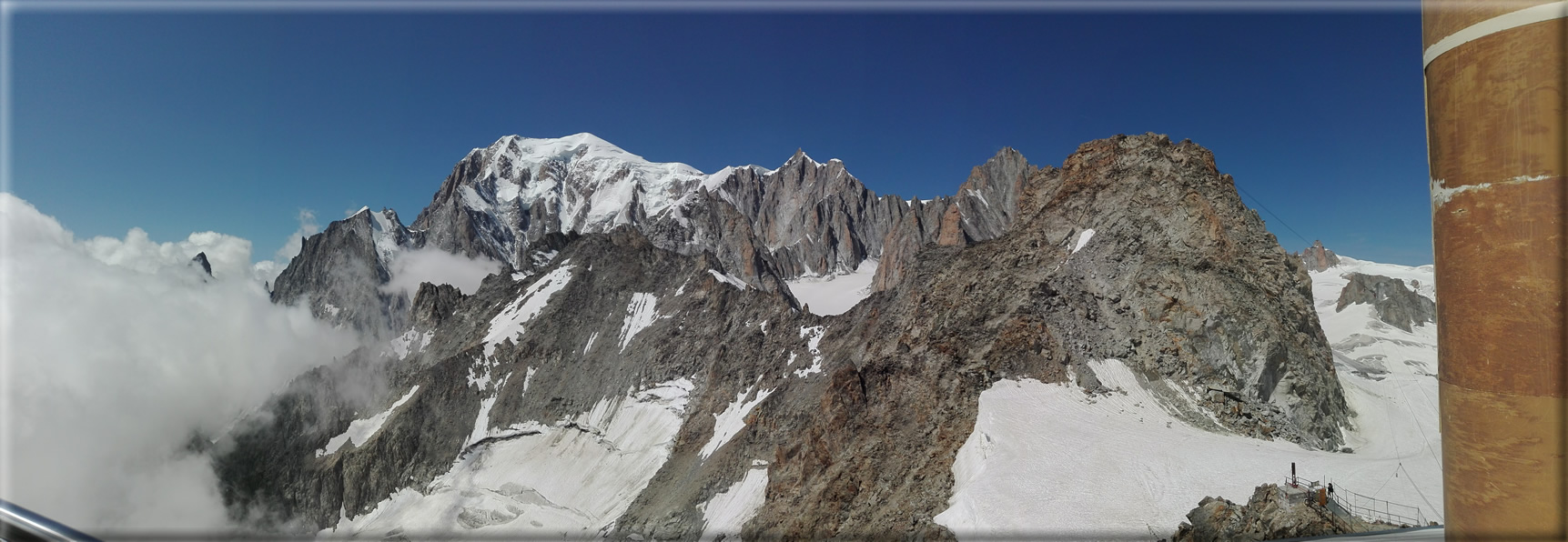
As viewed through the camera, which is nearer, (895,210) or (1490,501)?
(1490,501)

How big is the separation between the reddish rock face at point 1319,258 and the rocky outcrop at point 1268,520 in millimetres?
134202

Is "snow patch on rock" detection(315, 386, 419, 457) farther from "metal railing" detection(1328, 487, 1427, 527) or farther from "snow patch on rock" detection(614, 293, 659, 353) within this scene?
"metal railing" detection(1328, 487, 1427, 527)

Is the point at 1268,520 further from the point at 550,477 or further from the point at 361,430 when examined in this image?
the point at 361,430

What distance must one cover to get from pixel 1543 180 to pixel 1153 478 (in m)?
15.8

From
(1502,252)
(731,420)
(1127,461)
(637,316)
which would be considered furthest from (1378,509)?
(637,316)

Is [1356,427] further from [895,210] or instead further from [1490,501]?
[895,210]

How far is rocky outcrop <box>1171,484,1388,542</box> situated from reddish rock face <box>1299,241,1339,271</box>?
13420 centimetres

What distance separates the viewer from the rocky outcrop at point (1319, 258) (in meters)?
116

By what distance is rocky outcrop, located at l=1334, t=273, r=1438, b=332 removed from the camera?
58.1 meters

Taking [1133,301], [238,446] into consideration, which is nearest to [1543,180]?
[1133,301]

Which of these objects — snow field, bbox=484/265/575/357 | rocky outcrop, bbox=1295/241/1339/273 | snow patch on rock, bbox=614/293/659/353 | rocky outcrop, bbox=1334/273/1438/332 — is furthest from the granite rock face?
rocky outcrop, bbox=1295/241/1339/273

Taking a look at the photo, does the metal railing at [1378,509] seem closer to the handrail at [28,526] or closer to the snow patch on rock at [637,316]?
the handrail at [28,526]

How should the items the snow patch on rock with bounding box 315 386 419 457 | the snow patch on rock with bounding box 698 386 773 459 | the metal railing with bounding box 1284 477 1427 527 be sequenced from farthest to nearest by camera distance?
the snow patch on rock with bounding box 315 386 419 457
the snow patch on rock with bounding box 698 386 773 459
the metal railing with bounding box 1284 477 1427 527

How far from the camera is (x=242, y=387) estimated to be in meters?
133
